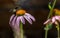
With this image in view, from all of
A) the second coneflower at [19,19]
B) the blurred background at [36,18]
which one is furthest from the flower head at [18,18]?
the blurred background at [36,18]

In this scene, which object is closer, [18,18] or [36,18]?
[18,18]

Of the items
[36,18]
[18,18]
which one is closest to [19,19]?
[18,18]

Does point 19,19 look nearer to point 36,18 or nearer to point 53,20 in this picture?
point 53,20

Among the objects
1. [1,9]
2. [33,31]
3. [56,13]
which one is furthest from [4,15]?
[56,13]

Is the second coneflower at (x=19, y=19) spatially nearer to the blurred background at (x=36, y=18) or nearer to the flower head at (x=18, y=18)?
the flower head at (x=18, y=18)

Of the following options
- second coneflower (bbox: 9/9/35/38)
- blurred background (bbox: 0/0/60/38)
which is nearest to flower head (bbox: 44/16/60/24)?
second coneflower (bbox: 9/9/35/38)

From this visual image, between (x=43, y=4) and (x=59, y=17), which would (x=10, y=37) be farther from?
(x=59, y=17)

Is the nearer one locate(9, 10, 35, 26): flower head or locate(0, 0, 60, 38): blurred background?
locate(9, 10, 35, 26): flower head

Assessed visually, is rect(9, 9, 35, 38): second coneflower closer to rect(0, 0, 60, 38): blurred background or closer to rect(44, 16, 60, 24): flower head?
rect(44, 16, 60, 24): flower head

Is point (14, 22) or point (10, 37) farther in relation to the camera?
point (10, 37)

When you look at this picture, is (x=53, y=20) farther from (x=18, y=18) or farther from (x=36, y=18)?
(x=36, y=18)

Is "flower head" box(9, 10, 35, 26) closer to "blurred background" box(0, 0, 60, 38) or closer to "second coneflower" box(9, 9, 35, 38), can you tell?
"second coneflower" box(9, 9, 35, 38)
